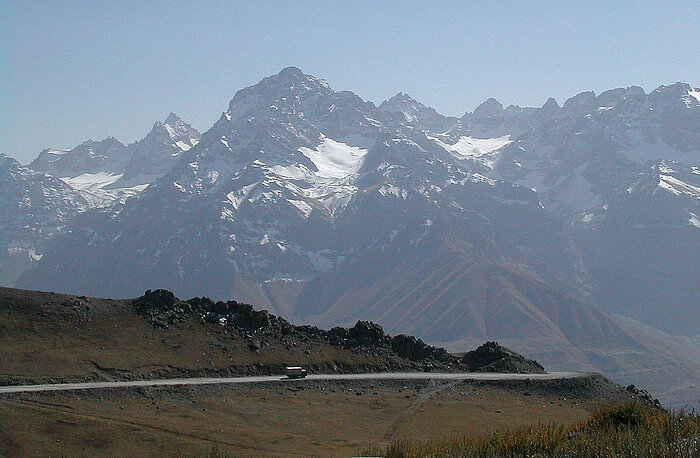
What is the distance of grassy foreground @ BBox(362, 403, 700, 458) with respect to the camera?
136ft

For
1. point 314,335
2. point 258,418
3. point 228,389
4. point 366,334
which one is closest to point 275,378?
point 228,389

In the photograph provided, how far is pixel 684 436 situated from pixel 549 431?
661 centimetres

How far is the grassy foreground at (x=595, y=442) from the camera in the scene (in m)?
41.3

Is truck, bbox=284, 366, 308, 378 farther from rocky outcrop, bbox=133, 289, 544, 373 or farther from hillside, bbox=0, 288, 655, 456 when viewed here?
rocky outcrop, bbox=133, 289, 544, 373

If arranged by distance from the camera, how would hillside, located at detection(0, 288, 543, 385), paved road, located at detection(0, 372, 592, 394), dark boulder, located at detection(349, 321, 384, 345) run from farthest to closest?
dark boulder, located at detection(349, 321, 384, 345) < hillside, located at detection(0, 288, 543, 385) < paved road, located at detection(0, 372, 592, 394)

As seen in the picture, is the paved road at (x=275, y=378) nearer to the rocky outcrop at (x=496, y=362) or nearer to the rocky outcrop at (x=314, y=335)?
the rocky outcrop at (x=496, y=362)

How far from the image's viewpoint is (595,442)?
43.7 m

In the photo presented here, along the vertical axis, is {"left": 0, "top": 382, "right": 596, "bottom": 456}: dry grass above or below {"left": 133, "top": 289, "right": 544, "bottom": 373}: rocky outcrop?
below

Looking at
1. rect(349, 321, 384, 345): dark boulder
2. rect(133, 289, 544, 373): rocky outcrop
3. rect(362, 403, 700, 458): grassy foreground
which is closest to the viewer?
rect(362, 403, 700, 458): grassy foreground

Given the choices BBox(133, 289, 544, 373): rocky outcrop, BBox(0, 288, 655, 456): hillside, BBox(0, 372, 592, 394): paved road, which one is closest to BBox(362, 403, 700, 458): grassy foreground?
BBox(0, 288, 655, 456): hillside

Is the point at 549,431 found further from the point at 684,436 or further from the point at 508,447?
the point at 684,436

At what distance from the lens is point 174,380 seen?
306 ft

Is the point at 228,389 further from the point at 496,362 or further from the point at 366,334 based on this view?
the point at 496,362

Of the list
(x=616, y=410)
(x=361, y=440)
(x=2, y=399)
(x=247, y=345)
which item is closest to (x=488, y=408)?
(x=361, y=440)
